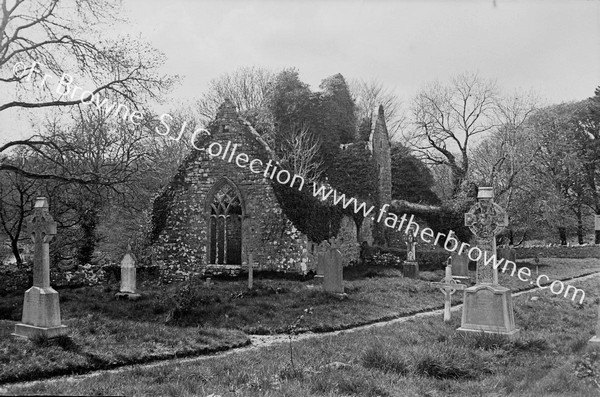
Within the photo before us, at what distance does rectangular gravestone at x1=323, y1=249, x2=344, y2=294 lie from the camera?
14383mm

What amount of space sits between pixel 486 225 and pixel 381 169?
63.5 feet

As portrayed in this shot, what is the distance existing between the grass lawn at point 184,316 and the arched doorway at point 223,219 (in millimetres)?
1736

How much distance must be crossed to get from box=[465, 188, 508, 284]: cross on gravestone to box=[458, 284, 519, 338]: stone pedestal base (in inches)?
10.2

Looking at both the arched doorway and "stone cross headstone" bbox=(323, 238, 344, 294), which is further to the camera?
the arched doorway

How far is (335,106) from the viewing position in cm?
3309

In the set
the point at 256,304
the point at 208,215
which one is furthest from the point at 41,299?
the point at 208,215

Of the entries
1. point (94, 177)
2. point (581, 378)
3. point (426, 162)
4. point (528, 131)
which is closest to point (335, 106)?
point (426, 162)

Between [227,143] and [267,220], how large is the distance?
3107 millimetres

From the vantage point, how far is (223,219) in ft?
63.5

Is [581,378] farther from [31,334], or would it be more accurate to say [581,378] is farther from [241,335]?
[31,334]

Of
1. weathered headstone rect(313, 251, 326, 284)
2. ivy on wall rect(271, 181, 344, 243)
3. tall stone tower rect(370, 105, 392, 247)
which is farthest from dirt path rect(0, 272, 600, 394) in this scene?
tall stone tower rect(370, 105, 392, 247)

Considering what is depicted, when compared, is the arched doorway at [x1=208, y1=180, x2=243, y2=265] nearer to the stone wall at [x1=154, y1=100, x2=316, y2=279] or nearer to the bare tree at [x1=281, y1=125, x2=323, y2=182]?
the stone wall at [x1=154, y1=100, x2=316, y2=279]

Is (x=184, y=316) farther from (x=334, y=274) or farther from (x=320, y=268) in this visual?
(x=320, y=268)

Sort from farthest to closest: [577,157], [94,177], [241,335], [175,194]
→ [577,157] < [175,194] < [94,177] < [241,335]
